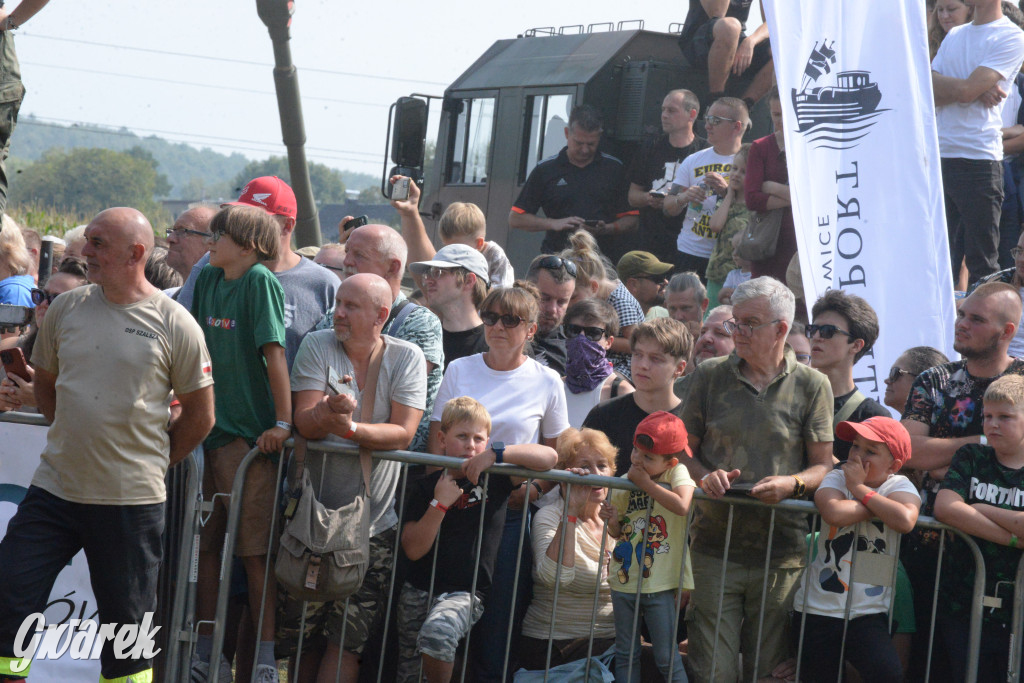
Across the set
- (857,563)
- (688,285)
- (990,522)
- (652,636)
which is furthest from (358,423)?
(688,285)

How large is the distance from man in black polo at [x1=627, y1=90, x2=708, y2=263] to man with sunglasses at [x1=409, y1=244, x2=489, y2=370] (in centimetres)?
343

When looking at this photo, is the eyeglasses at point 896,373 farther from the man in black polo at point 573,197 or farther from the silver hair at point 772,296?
the man in black polo at point 573,197

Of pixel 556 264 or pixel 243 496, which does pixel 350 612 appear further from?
pixel 556 264

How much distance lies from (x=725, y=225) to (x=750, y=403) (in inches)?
142

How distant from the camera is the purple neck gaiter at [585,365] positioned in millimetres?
5500

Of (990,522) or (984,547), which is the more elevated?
(990,522)

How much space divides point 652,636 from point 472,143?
6904mm

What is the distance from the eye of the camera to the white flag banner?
6188mm

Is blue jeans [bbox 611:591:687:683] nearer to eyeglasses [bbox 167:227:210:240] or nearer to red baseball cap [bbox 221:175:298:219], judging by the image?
red baseball cap [bbox 221:175:298:219]

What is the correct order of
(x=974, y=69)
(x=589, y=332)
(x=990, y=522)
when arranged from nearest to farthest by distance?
(x=990, y=522), (x=589, y=332), (x=974, y=69)

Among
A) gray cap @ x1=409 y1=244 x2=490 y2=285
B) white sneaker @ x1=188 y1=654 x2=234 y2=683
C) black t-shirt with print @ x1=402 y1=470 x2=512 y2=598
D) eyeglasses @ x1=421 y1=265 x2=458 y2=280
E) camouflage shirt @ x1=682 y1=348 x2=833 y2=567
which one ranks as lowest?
white sneaker @ x1=188 y1=654 x2=234 y2=683

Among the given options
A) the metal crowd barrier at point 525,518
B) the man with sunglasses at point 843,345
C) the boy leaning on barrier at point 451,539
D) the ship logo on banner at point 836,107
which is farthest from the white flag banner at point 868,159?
the boy leaning on barrier at point 451,539

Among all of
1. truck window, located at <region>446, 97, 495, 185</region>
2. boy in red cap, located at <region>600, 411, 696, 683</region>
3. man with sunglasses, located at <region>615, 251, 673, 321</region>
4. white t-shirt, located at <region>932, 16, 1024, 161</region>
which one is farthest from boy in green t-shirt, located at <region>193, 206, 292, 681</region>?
truck window, located at <region>446, 97, 495, 185</region>

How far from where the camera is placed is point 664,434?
4324 millimetres
